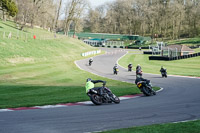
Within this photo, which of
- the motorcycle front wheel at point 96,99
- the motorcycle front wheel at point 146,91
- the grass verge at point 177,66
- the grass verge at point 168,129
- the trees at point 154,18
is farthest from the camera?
the trees at point 154,18

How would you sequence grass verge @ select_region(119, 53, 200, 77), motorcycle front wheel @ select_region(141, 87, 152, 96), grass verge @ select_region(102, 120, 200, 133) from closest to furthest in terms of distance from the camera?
grass verge @ select_region(102, 120, 200, 133) < motorcycle front wheel @ select_region(141, 87, 152, 96) < grass verge @ select_region(119, 53, 200, 77)

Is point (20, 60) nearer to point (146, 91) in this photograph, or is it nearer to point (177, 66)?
point (177, 66)

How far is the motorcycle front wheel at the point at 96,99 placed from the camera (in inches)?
565

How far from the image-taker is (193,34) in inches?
4673

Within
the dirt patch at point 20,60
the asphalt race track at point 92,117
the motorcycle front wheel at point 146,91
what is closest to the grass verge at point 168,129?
the asphalt race track at point 92,117

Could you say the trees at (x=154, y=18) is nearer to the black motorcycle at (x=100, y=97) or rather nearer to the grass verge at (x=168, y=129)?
the black motorcycle at (x=100, y=97)

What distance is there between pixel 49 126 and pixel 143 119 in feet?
11.7

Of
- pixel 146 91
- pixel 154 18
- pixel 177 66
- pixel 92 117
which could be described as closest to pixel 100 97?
pixel 92 117

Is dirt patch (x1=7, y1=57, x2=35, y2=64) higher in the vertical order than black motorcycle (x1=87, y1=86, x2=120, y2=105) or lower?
higher

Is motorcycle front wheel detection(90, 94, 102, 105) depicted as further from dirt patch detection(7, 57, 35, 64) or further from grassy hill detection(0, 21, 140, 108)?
dirt patch detection(7, 57, 35, 64)

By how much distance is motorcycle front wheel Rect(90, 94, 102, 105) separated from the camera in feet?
47.1

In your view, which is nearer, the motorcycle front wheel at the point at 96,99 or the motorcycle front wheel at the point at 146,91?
the motorcycle front wheel at the point at 96,99

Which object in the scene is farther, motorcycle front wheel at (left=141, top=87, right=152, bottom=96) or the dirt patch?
the dirt patch

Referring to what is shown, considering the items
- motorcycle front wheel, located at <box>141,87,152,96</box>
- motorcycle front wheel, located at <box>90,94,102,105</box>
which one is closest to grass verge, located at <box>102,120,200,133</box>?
motorcycle front wheel, located at <box>90,94,102,105</box>
